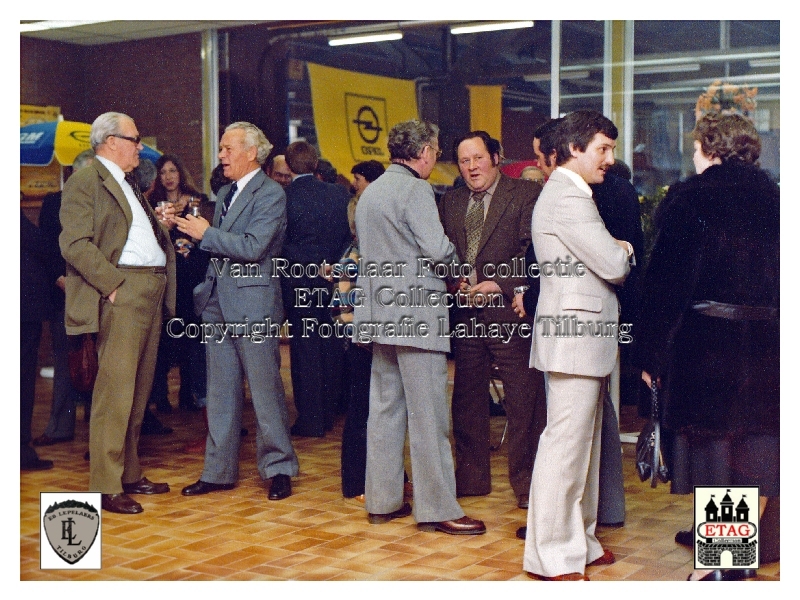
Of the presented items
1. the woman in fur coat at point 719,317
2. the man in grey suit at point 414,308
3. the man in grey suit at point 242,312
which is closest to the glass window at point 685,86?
the woman in fur coat at point 719,317

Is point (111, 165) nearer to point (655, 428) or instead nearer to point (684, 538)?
point (655, 428)

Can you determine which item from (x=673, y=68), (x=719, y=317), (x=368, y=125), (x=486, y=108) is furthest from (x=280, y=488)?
(x=486, y=108)

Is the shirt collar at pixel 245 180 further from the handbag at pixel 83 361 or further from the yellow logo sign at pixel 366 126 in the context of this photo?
the yellow logo sign at pixel 366 126

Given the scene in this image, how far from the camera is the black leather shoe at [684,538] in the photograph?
432 cm

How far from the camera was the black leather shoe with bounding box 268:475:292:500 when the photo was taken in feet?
16.6

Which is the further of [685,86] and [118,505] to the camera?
[685,86]

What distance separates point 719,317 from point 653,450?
57cm

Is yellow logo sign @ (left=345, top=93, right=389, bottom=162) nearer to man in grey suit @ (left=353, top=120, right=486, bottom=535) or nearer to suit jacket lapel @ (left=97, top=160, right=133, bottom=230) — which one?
suit jacket lapel @ (left=97, top=160, right=133, bottom=230)

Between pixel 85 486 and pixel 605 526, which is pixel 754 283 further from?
pixel 85 486

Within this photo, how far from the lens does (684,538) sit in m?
4.35
